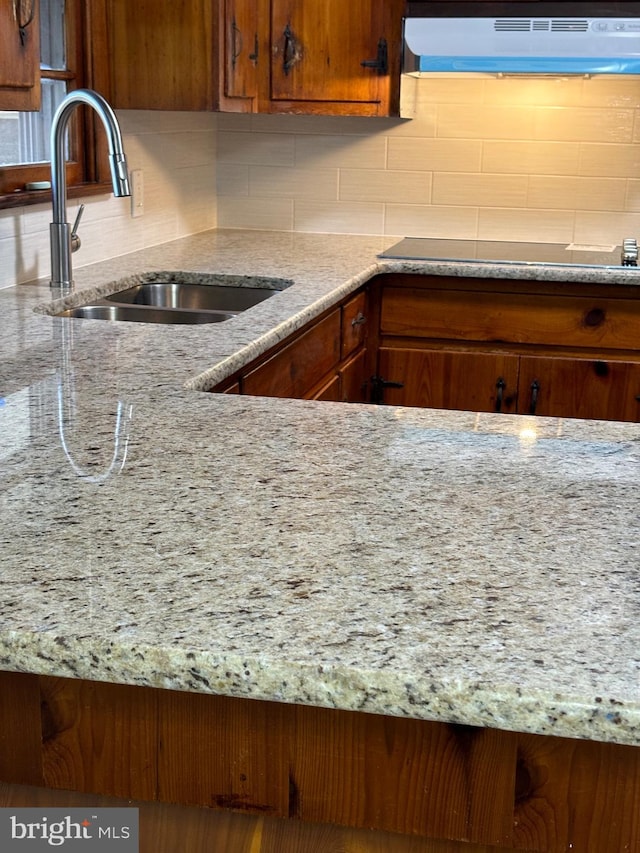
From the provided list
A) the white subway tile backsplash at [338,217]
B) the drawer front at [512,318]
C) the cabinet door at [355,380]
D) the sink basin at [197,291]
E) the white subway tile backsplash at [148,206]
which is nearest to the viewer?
the white subway tile backsplash at [148,206]

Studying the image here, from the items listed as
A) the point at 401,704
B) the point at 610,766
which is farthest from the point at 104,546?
the point at 610,766

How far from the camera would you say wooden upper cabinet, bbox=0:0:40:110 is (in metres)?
2.02

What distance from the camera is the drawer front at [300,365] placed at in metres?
2.29

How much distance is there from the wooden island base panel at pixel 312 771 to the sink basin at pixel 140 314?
5.26 ft

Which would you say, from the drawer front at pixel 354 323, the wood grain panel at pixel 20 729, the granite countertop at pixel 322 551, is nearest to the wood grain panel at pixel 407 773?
the granite countertop at pixel 322 551

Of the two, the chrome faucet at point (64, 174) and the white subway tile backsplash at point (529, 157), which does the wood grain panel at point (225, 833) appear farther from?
the white subway tile backsplash at point (529, 157)

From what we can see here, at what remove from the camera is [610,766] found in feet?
3.09

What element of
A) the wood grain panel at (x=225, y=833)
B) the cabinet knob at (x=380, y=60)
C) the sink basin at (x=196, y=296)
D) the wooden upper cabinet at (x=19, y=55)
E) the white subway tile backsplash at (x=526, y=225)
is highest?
the cabinet knob at (x=380, y=60)

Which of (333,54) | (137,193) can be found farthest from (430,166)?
(137,193)

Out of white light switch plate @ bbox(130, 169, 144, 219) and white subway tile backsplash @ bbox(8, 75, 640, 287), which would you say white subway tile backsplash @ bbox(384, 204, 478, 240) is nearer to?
white subway tile backsplash @ bbox(8, 75, 640, 287)

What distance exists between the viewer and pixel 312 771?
3.24 ft

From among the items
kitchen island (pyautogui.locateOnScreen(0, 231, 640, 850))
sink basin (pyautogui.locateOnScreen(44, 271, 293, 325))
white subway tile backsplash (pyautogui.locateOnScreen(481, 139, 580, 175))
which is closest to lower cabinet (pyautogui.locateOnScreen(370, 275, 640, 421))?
sink basin (pyautogui.locateOnScreen(44, 271, 293, 325))

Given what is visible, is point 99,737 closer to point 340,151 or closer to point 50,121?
point 50,121

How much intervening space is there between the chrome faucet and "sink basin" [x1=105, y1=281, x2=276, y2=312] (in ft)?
0.93
